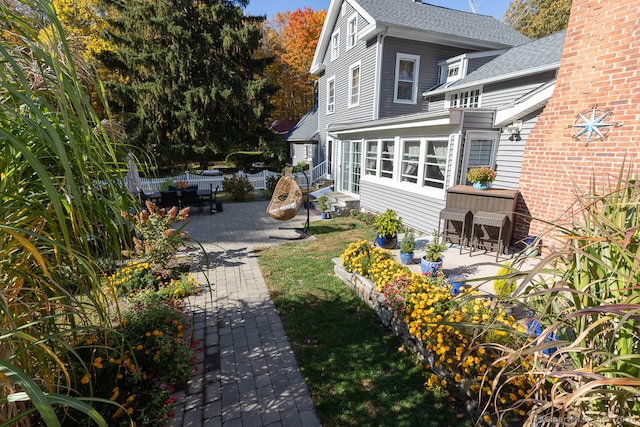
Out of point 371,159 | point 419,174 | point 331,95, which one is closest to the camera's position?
point 419,174

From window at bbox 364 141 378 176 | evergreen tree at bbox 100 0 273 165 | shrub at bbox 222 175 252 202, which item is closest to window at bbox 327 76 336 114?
evergreen tree at bbox 100 0 273 165

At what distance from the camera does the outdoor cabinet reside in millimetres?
5952

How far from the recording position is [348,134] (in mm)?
11586

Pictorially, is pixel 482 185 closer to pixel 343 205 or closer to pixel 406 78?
pixel 343 205

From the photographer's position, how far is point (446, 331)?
304cm

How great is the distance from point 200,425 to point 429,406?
207cm

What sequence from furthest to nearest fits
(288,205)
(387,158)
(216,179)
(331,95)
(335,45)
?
(331,95), (216,179), (335,45), (387,158), (288,205)

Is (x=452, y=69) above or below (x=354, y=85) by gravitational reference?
above

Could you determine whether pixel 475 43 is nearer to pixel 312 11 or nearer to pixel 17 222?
pixel 17 222

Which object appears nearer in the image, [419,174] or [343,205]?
[419,174]

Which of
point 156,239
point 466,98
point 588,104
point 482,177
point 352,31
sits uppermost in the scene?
point 352,31

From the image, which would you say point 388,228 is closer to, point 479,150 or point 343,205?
point 479,150

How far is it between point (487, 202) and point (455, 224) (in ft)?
2.98

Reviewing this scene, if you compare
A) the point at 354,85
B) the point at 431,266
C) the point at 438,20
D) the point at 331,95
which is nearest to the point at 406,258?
the point at 431,266
